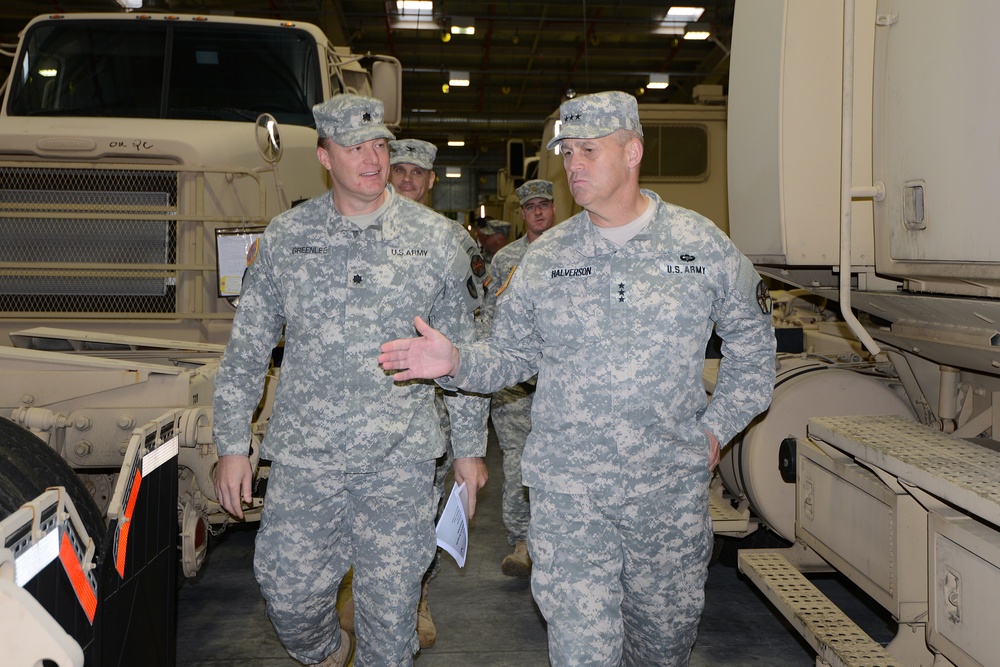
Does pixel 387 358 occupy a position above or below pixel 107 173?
below

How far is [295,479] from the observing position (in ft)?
10.4

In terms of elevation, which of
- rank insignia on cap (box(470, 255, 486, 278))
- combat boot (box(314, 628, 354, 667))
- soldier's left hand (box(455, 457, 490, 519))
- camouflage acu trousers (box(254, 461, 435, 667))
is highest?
rank insignia on cap (box(470, 255, 486, 278))

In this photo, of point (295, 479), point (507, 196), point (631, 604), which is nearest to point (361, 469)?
point (295, 479)

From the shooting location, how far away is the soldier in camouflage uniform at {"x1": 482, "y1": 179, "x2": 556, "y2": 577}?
17.5 ft

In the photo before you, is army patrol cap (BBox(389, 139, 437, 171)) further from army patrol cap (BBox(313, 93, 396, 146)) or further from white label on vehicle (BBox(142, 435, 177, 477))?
white label on vehicle (BBox(142, 435, 177, 477))

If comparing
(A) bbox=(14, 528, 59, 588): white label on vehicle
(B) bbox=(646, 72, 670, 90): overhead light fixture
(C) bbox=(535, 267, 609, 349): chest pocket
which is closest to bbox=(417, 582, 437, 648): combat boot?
(C) bbox=(535, 267, 609, 349): chest pocket

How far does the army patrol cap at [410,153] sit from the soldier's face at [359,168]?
1.75 metres

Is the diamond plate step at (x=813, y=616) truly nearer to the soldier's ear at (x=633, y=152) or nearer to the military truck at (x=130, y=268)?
the soldier's ear at (x=633, y=152)

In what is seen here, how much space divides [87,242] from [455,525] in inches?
111

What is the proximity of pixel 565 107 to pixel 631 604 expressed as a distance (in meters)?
1.44

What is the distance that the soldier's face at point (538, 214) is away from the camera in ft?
20.1

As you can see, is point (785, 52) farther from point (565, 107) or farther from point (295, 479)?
point (295, 479)

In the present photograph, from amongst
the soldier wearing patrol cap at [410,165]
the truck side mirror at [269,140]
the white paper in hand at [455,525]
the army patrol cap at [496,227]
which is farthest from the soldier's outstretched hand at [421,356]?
the army patrol cap at [496,227]

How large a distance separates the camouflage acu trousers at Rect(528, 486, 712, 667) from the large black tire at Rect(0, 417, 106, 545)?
126 centimetres
